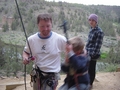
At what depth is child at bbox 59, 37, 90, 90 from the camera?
190cm

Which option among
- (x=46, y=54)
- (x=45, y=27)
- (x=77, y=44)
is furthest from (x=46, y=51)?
(x=77, y=44)

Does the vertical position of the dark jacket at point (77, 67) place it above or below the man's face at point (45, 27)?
below

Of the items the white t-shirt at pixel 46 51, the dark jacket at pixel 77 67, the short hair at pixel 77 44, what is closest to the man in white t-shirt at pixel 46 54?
the white t-shirt at pixel 46 51

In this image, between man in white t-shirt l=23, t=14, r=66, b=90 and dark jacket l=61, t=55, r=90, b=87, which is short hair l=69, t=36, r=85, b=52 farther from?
man in white t-shirt l=23, t=14, r=66, b=90

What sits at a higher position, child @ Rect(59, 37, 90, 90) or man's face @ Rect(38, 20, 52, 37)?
man's face @ Rect(38, 20, 52, 37)

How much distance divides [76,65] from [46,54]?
402mm

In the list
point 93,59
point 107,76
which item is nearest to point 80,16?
point 107,76

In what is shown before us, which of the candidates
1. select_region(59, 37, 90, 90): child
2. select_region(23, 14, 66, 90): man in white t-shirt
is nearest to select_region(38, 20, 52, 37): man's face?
select_region(23, 14, 66, 90): man in white t-shirt

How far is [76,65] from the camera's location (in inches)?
74.8

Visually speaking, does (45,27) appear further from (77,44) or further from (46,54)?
(77,44)

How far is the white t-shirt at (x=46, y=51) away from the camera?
216cm

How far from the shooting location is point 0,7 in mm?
17344

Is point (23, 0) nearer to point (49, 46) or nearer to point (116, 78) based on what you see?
point (116, 78)

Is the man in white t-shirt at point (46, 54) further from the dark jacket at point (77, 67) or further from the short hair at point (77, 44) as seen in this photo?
the short hair at point (77, 44)
